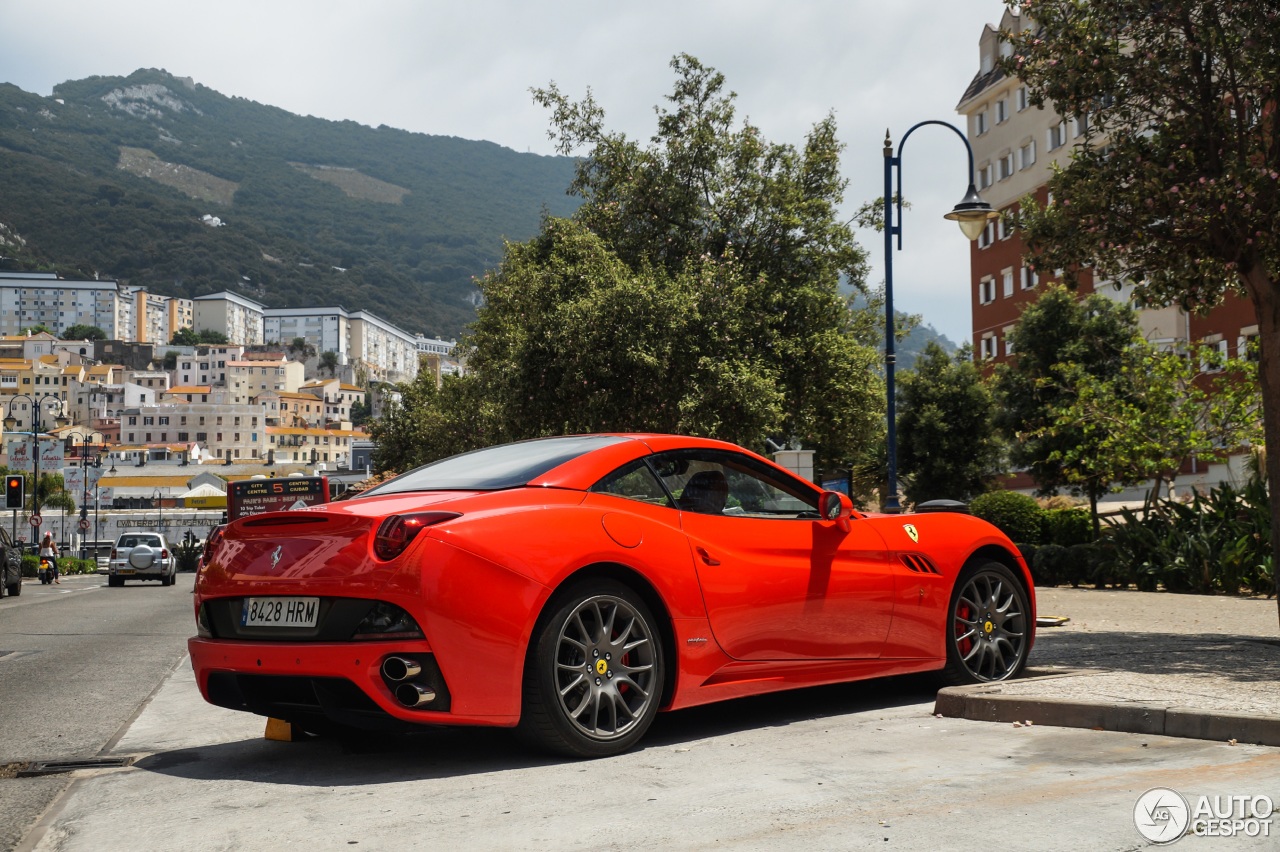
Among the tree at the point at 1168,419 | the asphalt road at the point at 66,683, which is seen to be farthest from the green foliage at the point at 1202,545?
the asphalt road at the point at 66,683

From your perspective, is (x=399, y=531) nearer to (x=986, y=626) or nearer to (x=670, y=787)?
(x=670, y=787)

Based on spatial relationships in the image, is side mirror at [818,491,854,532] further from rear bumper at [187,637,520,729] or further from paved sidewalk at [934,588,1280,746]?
rear bumper at [187,637,520,729]

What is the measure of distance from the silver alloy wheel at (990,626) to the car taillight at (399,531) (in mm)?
3355

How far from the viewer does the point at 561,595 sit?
219 inches

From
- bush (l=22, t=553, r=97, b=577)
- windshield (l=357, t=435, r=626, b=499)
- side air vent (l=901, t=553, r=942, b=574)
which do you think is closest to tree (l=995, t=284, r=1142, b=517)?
bush (l=22, t=553, r=97, b=577)

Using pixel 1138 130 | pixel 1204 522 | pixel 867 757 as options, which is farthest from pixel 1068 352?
pixel 867 757

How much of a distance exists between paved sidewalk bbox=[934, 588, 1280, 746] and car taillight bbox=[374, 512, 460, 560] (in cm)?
289

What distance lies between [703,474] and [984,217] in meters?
14.6

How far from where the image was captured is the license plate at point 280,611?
5.43 meters

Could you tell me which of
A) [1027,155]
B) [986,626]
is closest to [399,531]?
[986,626]

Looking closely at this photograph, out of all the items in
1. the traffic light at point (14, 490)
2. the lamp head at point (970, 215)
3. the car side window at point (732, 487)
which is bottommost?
the car side window at point (732, 487)

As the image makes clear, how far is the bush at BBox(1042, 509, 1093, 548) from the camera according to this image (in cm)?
2681

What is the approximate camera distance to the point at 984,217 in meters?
19.9

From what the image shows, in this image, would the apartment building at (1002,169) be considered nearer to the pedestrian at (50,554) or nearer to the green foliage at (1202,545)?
the green foliage at (1202,545)
